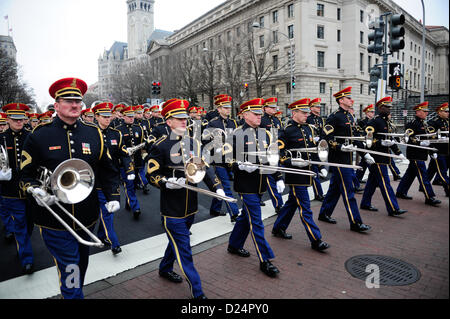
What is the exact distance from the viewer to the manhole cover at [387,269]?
441 cm

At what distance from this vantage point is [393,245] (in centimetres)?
570

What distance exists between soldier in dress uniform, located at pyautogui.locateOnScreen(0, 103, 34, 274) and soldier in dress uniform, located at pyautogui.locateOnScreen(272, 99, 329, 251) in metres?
4.25

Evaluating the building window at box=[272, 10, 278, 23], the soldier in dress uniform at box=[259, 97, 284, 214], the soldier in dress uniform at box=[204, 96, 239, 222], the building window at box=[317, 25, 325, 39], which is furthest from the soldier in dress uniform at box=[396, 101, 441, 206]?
the building window at box=[272, 10, 278, 23]

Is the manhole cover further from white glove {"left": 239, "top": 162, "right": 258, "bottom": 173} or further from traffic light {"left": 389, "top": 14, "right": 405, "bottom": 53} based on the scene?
traffic light {"left": 389, "top": 14, "right": 405, "bottom": 53}

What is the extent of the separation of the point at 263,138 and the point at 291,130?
0.90 meters

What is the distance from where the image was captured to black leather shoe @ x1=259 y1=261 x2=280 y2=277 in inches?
182

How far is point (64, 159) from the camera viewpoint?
342cm

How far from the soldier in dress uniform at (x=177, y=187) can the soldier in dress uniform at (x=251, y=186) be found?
2.53 feet

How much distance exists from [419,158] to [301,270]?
517 cm

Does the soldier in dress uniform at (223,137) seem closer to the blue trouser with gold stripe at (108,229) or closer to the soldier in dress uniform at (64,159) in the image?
the blue trouser with gold stripe at (108,229)

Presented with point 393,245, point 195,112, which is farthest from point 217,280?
point 195,112

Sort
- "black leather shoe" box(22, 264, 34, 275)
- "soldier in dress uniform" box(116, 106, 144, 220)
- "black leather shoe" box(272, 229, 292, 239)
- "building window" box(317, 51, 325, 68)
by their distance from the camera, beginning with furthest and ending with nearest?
"building window" box(317, 51, 325, 68) → "soldier in dress uniform" box(116, 106, 144, 220) → "black leather shoe" box(272, 229, 292, 239) → "black leather shoe" box(22, 264, 34, 275)

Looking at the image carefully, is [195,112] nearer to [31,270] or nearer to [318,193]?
[318,193]

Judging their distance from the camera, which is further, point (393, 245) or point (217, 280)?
point (393, 245)
